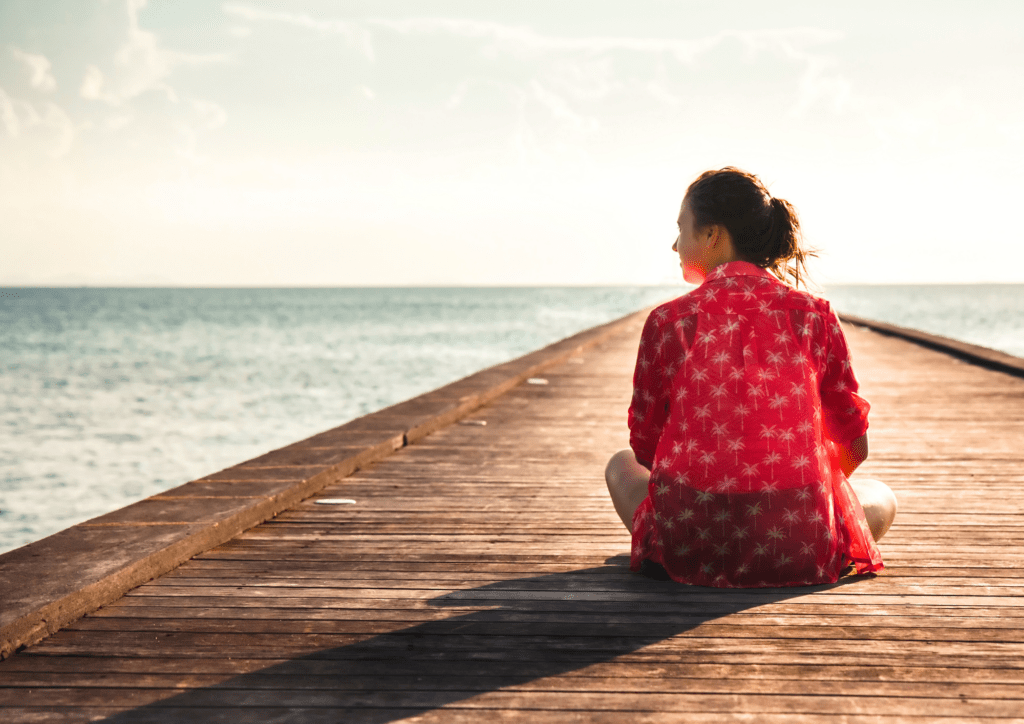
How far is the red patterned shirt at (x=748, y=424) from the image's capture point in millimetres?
2545

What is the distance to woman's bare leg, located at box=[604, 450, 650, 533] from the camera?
2.96 m

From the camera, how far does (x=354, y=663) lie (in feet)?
7.14

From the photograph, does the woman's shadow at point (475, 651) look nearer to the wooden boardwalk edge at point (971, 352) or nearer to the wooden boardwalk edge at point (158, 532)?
the wooden boardwalk edge at point (158, 532)

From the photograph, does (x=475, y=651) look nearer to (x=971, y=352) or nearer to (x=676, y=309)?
(x=676, y=309)

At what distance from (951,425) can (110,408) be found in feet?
61.5

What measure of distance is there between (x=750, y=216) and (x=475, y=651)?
142 centimetres

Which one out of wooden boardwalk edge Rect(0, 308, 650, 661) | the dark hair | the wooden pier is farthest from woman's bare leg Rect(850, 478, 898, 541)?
wooden boardwalk edge Rect(0, 308, 650, 661)

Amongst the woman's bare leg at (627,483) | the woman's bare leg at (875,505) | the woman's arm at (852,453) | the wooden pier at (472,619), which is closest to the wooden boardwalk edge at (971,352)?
the wooden pier at (472,619)

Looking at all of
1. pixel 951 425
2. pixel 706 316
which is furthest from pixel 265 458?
pixel 951 425

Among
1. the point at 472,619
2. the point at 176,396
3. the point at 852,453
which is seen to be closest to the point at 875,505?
the point at 852,453

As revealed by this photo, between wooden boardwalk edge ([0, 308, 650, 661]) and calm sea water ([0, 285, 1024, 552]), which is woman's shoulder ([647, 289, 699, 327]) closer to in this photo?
wooden boardwalk edge ([0, 308, 650, 661])

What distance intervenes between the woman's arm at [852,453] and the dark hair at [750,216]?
1.80 ft

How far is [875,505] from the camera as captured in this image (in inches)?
115

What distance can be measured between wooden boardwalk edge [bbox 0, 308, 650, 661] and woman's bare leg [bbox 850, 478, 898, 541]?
2.28 metres
